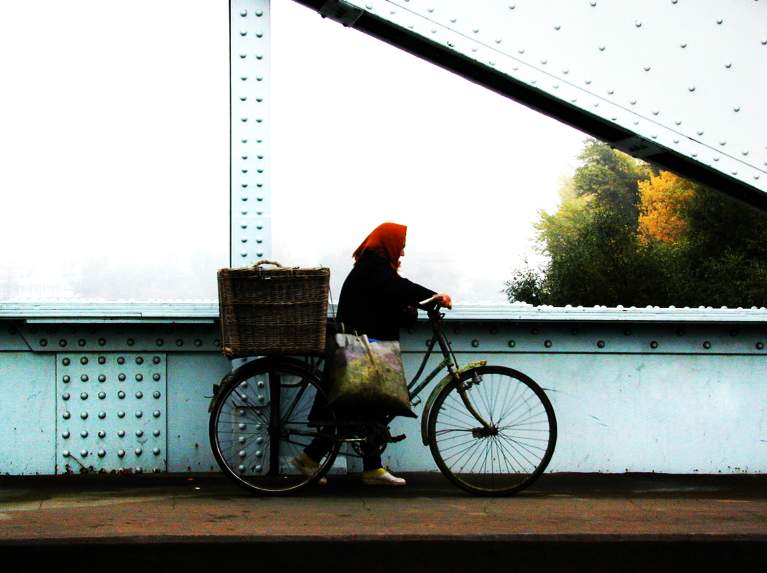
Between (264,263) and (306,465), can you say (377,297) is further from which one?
(306,465)

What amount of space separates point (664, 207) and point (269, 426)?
7240cm

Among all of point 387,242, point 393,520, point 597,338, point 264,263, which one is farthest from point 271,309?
point 597,338

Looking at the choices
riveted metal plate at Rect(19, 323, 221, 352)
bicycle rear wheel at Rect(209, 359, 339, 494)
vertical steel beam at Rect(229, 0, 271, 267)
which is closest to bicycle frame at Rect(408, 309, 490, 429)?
bicycle rear wheel at Rect(209, 359, 339, 494)

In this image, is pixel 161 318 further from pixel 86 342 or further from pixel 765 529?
pixel 765 529

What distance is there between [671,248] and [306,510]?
6711 cm

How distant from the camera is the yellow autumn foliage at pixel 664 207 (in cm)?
7294

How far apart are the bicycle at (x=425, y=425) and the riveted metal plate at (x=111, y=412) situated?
0.49m

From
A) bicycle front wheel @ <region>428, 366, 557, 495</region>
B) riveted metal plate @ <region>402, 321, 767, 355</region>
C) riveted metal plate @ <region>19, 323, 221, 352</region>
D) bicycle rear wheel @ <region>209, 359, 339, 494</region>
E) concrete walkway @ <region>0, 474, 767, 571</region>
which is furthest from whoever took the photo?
riveted metal plate @ <region>402, 321, 767, 355</region>

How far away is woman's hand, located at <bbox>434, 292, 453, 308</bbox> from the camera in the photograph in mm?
6570

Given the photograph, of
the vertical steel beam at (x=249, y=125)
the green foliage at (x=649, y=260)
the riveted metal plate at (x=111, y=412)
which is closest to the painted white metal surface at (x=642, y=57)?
the vertical steel beam at (x=249, y=125)

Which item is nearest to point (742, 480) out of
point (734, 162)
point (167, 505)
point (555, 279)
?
point (734, 162)

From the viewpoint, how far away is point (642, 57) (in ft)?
18.8

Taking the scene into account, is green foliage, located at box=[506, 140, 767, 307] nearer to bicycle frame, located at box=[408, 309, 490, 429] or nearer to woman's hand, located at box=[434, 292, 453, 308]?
bicycle frame, located at box=[408, 309, 490, 429]

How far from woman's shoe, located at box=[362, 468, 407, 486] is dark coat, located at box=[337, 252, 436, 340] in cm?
75
